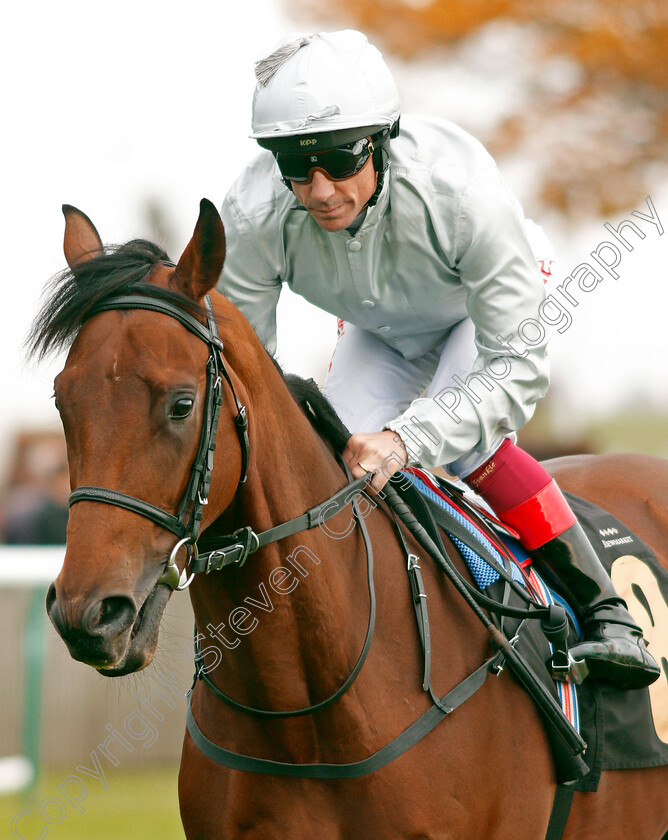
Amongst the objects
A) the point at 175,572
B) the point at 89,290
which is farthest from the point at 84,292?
the point at 175,572

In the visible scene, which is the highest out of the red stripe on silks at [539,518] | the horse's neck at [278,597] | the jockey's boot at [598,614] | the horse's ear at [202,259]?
the horse's ear at [202,259]

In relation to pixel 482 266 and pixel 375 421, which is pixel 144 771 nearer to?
pixel 375 421

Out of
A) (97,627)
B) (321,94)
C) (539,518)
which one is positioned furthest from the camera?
(539,518)

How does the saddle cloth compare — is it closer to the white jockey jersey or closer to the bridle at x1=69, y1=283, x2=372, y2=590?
the white jockey jersey

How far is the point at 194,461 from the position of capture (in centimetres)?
229

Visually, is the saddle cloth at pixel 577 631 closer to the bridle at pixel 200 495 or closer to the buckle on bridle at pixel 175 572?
the bridle at pixel 200 495

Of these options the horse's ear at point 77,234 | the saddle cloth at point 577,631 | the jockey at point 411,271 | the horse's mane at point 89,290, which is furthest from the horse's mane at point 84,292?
the saddle cloth at point 577,631

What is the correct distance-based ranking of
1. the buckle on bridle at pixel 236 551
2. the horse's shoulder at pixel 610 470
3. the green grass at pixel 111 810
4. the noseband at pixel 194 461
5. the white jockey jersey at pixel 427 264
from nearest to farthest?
the noseband at pixel 194 461 → the buckle on bridle at pixel 236 551 → the white jockey jersey at pixel 427 264 → the horse's shoulder at pixel 610 470 → the green grass at pixel 111 810

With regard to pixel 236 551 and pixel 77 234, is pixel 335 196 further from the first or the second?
pixel 236 551

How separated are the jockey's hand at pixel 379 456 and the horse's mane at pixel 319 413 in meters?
0.09

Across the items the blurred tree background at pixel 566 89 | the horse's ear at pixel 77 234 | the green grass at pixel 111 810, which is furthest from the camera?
the blurred tree background at pixel 566 89

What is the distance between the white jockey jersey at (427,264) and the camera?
310cm

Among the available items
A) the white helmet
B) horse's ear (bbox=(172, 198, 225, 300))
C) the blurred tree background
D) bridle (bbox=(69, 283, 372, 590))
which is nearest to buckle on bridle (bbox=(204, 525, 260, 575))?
bridle (bbox=(69, 283, 372, 590))

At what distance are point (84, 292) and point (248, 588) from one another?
2.78 ft
